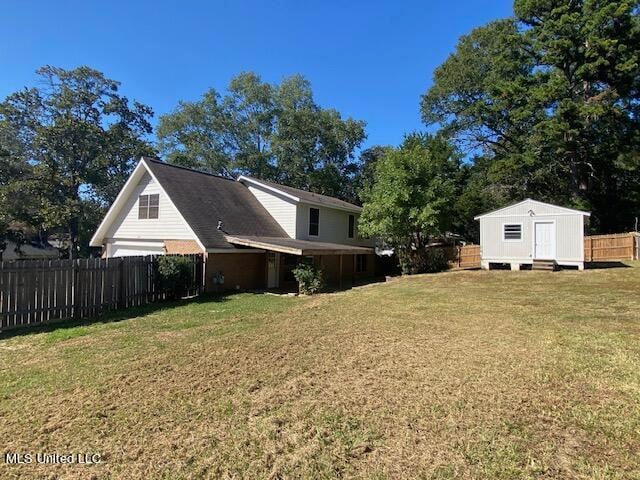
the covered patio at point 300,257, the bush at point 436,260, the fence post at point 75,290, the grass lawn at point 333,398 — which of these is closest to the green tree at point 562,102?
the bush at point 436,260

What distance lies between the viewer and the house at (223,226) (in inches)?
612

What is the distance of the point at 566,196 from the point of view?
30.8 meters

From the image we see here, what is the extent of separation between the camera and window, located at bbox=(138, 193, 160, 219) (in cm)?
1736

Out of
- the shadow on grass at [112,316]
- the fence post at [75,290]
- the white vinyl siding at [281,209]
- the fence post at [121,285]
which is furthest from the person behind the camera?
the white vinyl siding at [281,209]

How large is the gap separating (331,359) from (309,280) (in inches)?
366

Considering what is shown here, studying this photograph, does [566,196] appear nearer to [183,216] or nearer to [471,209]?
[471,209]

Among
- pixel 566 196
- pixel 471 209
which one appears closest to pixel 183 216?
pixel 471 209

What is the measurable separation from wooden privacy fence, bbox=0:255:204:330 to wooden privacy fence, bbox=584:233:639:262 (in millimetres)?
22807

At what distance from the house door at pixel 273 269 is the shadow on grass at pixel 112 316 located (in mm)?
3315

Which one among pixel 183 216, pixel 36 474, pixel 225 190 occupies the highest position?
pixel 225 190

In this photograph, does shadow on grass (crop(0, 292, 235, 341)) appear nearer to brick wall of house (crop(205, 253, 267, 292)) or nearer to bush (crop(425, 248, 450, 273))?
brick wall of house (crop(205, 253, 267, 292))

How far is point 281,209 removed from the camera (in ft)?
67.5

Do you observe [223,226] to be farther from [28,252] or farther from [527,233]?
[28,252]

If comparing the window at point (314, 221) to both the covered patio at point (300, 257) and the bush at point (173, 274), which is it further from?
Answer: the bush at point (173, 274)
